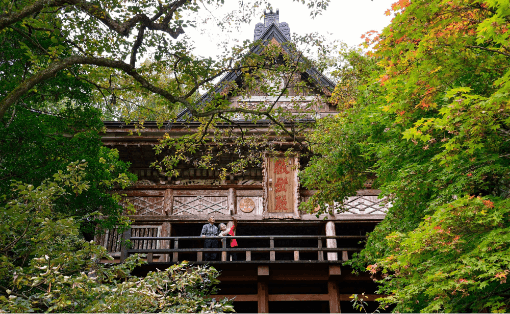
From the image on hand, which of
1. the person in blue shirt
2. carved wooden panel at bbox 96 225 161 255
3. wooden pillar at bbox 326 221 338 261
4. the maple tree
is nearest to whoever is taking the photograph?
the maple tree

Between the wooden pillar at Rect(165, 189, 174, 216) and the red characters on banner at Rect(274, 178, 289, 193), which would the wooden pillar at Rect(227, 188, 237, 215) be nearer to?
the red characters on banner at Rect(274, 178, 289, 193)

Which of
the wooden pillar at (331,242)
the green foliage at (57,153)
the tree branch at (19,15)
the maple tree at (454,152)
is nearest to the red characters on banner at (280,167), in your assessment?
the wooden pillar at (331,242)

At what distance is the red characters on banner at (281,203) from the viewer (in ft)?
40.5

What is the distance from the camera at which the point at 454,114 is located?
182 inches

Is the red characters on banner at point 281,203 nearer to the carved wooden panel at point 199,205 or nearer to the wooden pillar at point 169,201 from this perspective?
the carved wooden panel at point 199,205

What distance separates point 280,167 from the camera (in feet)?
41.9

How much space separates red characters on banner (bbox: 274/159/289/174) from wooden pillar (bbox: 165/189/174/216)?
131 inches

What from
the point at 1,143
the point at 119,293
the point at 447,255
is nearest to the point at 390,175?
the point at 447,255

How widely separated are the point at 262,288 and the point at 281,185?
3.15 m

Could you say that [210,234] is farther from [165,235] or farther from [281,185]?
[281,185]

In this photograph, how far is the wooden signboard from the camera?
40.5 ft

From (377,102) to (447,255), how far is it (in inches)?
153

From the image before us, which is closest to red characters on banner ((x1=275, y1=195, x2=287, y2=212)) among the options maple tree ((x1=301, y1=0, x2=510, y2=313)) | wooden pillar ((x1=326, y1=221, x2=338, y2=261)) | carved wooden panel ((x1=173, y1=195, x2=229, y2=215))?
wooden pillar ((x1=326, y1=221, x2=338, y2=261))

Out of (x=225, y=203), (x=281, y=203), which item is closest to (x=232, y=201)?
(x=225, y=203)
